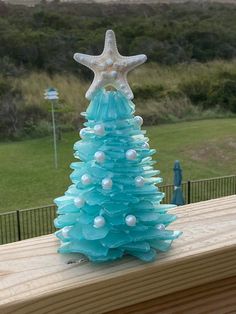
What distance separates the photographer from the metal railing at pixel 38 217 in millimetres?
3910

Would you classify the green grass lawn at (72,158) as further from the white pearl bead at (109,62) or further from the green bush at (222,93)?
the white pearl bead at (109,62)

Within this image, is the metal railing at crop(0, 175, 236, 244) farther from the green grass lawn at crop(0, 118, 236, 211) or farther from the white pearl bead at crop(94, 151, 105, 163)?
the white pearl bead at crop(94, 151, 105, 163)

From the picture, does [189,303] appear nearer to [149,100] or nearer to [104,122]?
[104,122]

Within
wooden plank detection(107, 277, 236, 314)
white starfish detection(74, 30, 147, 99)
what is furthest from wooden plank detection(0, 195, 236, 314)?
white starfish detection(74, 30, 147, 99)

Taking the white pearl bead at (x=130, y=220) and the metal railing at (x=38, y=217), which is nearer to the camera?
the white pearl bead at (x=130, y=220)

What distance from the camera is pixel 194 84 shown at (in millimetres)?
9711

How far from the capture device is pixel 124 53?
9.09m

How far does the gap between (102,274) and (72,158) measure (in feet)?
23.0

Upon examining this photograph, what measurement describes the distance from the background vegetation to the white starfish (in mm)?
7230

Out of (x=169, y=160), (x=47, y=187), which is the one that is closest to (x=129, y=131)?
(x=47, y=187)

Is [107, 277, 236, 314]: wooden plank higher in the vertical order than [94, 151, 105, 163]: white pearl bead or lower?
lower

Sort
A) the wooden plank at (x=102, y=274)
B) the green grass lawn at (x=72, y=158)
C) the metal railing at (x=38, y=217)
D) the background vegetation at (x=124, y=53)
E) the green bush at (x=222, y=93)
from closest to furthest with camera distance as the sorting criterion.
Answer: the wooden plank at (x=102, y=274)
the metal railing at (x=38, y=217)
the green grass lawn at (x=72, y=158)
the background vegetation at (x=124, y=53)
the green bush at (x=222, y=93)

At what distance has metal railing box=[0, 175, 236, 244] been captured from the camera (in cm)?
391

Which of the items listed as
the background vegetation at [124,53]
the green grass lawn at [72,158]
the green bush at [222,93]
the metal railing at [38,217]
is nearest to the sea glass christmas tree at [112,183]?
the metal railing at [38,217]
